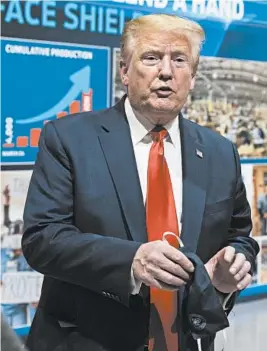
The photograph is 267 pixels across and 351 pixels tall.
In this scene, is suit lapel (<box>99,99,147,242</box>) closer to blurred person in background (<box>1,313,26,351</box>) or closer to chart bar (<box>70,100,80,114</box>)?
blurred person in background (<box>1,313,26,351</box>)

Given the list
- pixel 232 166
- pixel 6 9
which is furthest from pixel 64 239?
pixel 6 9

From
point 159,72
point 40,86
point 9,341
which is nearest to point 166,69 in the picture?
point 159,72

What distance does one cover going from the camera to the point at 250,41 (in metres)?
2.69

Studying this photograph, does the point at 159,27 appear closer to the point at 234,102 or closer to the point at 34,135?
the point at 34,135

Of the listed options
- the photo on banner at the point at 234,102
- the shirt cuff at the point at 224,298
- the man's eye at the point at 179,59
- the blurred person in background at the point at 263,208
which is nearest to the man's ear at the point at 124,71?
the man's eye at the point at 179,59

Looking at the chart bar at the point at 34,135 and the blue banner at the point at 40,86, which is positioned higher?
the blue banner at the point at 40,86

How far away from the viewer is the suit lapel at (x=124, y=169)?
121 cm

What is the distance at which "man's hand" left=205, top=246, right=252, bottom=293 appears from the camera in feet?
3.87

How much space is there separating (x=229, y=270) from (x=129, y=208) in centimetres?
23

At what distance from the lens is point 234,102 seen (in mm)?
2676

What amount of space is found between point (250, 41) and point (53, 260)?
1.83 metres

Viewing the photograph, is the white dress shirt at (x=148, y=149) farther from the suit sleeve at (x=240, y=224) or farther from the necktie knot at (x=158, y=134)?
the suit sleeve at (x=240, y=224)

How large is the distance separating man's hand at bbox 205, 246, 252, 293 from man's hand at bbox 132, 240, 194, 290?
0.39 ft

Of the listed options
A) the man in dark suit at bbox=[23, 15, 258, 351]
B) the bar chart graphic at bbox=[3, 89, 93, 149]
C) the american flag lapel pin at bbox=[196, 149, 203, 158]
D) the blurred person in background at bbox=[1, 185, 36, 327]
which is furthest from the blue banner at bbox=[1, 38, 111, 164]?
the american flag lapel pin at bbox=[196, 149, 203, 158]
